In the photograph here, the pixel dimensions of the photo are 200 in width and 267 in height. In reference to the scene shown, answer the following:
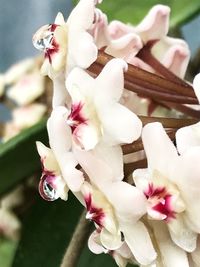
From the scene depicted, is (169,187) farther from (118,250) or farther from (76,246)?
(76,246)

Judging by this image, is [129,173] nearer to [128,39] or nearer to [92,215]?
[92,215]

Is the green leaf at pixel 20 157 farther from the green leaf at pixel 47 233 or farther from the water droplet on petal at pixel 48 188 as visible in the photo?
the water droplet on petal at pixel 48 188

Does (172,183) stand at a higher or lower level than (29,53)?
higher

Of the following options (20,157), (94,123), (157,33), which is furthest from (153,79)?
(20,157)

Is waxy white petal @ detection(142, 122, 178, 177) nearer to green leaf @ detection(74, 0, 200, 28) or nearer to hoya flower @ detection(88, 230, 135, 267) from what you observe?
hoya flower @ detection(88, 230, 135, 267)

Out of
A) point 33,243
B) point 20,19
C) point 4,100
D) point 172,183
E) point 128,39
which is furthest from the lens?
point 20,19

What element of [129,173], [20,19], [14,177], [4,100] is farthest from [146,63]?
[20,19]
